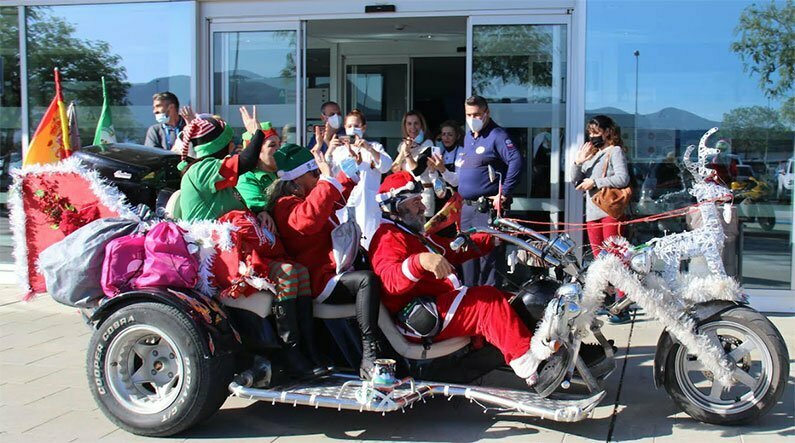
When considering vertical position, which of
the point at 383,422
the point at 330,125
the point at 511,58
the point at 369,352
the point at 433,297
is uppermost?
the point at 511,58

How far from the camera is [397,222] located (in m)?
4.57

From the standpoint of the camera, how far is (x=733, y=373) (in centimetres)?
427

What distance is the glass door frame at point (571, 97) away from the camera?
7879 millimetres

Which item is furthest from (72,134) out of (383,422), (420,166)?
(383,422)

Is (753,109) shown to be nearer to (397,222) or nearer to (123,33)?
(397,222)

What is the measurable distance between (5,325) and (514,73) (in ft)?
18.0

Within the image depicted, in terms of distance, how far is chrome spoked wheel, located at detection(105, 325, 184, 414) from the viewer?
4.29 metres

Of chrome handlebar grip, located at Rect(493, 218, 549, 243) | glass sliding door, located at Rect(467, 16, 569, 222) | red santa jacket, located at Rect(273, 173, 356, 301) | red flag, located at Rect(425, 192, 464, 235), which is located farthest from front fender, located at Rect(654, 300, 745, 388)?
glass sliding door, located at Rect(467, 16, 569, 222)

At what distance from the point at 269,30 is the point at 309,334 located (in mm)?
5132

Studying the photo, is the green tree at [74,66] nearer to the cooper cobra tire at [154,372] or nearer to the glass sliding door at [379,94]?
the glass sliding door at [379,94]

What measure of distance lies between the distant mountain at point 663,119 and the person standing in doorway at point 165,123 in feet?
13.3

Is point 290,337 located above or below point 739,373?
above

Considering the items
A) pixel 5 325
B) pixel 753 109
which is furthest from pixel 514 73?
pixel 5 325

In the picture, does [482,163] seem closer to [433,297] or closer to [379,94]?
[433,297]
